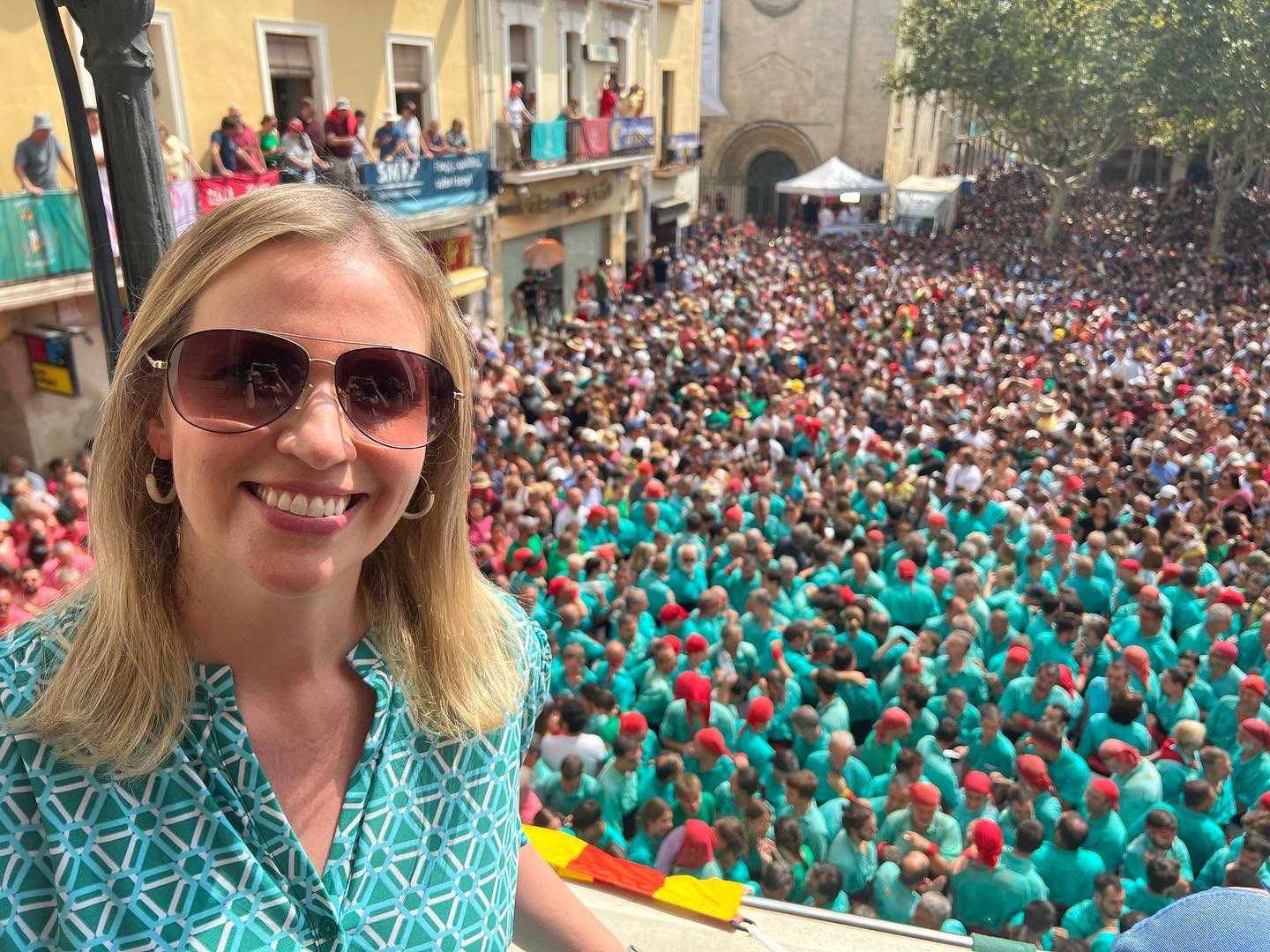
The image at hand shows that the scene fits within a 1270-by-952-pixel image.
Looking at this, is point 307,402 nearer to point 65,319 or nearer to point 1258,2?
point 65,319

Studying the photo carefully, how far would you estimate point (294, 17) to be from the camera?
1257 cm

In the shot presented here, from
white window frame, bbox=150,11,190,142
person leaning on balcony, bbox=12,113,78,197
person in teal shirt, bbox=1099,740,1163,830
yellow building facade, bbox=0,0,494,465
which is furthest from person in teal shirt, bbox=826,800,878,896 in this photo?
white window frame, bbox=150,11,190,142

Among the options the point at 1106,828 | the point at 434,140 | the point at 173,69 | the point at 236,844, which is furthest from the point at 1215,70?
the point at 236,844

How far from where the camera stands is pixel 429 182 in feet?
46.8

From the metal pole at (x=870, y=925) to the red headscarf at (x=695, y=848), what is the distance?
1.61 m

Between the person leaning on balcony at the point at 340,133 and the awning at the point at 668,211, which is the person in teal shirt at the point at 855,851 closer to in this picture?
the person leaning on balcony at the point at 340,133

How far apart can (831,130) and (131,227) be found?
3848 cm

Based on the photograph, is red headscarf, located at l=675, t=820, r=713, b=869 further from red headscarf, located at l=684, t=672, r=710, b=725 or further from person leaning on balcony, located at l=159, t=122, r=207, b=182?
person leaning on balcony, located at l=159, t=122, r=207, b=182

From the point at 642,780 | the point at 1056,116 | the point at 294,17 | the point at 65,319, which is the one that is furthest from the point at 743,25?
the point at 642,780

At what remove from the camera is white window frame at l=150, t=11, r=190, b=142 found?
35.1 feet

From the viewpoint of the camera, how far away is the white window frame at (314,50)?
39.5 feet

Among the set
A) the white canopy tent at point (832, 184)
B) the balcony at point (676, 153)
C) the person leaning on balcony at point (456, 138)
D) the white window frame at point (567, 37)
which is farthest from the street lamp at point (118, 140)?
the white canopy tent at point (832, 184)

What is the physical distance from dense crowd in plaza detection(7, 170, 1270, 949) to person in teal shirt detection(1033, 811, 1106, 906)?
0.05 ft

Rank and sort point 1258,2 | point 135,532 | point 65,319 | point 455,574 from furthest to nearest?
1. point 1258,2
2. point 65,319
3. point 455,574
4. point 135,532
